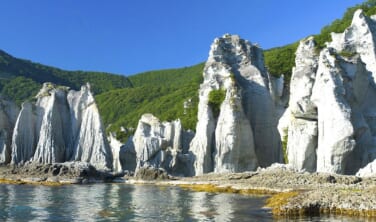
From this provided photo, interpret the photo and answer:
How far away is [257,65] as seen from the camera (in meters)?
59.2

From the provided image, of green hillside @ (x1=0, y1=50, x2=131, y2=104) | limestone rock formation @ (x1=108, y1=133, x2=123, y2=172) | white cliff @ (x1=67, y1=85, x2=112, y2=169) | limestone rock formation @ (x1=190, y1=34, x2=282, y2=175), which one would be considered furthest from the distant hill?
white cliff @ (x1=67, y1=85, x2=112, y2=169)

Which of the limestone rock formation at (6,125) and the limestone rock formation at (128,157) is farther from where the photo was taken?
the limestone rock formation at (128,157)

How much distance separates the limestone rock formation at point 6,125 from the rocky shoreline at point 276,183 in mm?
3023

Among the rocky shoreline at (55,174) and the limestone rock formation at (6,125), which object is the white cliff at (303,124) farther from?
the limestone rock formation at (6,125)

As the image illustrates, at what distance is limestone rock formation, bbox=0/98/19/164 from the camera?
5834 centimetres

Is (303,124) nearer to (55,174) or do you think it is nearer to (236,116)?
(236,116)

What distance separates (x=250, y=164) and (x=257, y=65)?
14.3 m

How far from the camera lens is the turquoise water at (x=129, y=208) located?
861 inches

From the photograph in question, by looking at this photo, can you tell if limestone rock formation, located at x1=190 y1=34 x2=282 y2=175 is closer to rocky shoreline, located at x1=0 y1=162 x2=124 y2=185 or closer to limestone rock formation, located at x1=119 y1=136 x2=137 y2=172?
rocky shoreline, located at x1=0 y1=162 x2=124 y2=185

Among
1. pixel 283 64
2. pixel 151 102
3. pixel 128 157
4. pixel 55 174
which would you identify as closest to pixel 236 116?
pixel 55 174

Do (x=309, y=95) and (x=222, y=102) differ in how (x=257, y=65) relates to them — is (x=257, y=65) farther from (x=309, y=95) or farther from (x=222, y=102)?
(x=309, y=95)

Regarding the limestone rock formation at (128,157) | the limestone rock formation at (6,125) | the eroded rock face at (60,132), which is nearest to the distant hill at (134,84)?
the limestone rock formation at (128,157)

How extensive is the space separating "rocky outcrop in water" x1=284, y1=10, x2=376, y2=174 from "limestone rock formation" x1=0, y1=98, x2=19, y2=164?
34673mm

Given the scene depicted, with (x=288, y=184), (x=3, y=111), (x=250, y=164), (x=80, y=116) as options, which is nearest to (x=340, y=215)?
(x=288, y=184)
